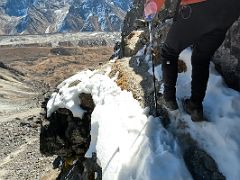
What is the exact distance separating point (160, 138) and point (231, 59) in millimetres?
2273

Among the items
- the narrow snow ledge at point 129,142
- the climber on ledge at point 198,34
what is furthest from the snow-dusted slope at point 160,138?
the climber on ledge at point 198,34

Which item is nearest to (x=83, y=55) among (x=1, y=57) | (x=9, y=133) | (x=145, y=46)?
A: (x=1, y=57)

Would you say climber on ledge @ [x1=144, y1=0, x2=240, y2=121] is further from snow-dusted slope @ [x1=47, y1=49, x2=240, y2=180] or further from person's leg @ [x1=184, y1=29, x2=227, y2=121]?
snow-dusted slope @ [x1=47, y1=49, x2=240, y2=180]

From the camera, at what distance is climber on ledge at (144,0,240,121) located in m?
6.58

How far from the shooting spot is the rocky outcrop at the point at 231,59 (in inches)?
333

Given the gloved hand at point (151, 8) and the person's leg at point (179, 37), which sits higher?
the gloved hand at point (151, 8)

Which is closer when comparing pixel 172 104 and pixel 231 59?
pixel 172 104

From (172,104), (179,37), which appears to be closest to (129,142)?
(172,104)

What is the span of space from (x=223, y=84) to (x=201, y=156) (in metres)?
1.74

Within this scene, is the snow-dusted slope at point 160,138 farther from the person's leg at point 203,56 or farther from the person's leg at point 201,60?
the person's leg at point 203,56

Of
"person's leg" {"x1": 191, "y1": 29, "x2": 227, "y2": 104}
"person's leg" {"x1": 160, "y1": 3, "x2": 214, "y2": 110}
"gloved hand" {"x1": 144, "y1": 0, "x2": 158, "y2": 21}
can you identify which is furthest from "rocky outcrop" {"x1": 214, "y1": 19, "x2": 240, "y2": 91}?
"gloved hand" {"x1": 144, "y1": 0, "x2": 158, "y2": 21}

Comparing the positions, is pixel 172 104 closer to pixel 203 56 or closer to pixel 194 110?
pixel 194 110

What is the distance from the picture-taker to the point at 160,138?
7.61 meters

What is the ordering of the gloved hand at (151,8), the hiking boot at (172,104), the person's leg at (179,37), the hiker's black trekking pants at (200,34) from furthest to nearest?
the hiking boot at (172,104), the gloved hand at (151,8), the person's leg at (179,37), the hiker's black trekking pants at (200,34)
